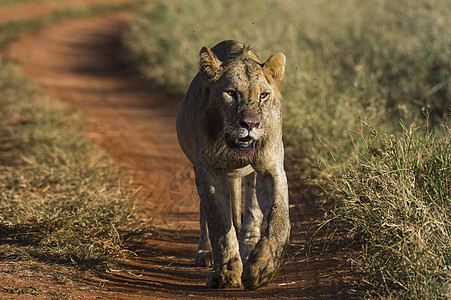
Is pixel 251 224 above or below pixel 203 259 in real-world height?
above

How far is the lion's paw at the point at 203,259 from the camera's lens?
17.1 ft

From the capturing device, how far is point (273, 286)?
15.1 ft

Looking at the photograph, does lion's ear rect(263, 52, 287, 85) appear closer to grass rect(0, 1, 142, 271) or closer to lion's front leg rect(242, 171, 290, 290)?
lion's front leg rect(242, 171, 290, 290)

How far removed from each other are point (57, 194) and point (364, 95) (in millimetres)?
4014

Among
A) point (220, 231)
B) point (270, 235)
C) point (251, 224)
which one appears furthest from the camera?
point (251, 224)

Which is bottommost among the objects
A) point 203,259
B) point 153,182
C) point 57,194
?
point 153,182

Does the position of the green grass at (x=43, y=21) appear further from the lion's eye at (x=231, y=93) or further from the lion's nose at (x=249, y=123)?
the lion's nose at (x=249, y=123)

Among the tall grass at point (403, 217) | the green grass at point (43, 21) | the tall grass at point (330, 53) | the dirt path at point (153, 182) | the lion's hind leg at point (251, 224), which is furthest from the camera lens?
the green grass at point (43, 21)

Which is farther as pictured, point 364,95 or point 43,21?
point 43,21

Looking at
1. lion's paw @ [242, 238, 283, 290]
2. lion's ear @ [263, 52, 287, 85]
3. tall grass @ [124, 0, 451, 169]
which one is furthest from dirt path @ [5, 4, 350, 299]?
lion's ear @ [263, 52, 287, 85]

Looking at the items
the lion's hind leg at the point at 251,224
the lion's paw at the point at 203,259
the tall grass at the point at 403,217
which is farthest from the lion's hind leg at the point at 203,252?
the tall grass at the point at 403,217

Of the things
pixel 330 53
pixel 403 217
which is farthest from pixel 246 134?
pixel 330 53

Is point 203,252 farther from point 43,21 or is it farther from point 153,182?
point 43,21

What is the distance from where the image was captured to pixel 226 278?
14.4ft
